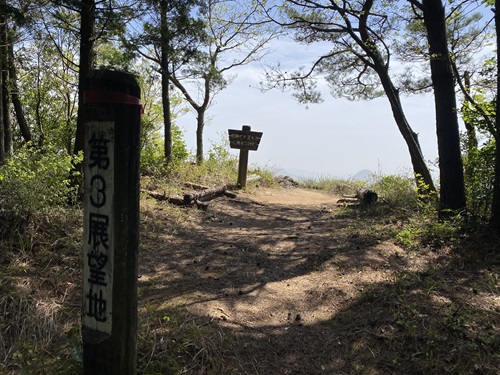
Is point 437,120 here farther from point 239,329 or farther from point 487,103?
point 239,329

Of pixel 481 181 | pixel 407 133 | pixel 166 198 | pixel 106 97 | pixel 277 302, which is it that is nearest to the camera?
pixel 106 97

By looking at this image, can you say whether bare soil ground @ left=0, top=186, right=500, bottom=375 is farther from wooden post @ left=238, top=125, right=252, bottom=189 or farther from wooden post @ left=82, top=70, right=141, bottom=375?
wooden post @ left=238, top=125, right=252, bottom=189

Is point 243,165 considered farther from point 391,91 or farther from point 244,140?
point 391,91

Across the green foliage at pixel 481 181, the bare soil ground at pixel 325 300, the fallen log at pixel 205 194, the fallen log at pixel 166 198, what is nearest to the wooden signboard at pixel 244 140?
the fallen log at pixel 205 194

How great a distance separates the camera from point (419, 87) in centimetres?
938

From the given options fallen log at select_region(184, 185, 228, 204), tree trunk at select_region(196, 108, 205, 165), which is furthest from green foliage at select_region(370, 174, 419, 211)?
tree trunk at select_region(196, 108, 205, 165)

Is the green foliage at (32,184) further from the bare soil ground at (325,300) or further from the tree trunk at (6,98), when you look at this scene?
the tree trunk at (6,98)

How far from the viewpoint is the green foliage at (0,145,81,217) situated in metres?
3.96

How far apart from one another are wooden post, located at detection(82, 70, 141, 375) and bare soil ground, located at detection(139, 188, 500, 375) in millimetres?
502

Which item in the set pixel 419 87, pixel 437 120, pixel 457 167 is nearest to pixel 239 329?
pixel 457 167

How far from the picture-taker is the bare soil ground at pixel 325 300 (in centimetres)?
254

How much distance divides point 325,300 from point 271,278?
0.75 metres

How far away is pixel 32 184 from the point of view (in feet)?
13.5

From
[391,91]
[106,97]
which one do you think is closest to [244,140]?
[391,91]
